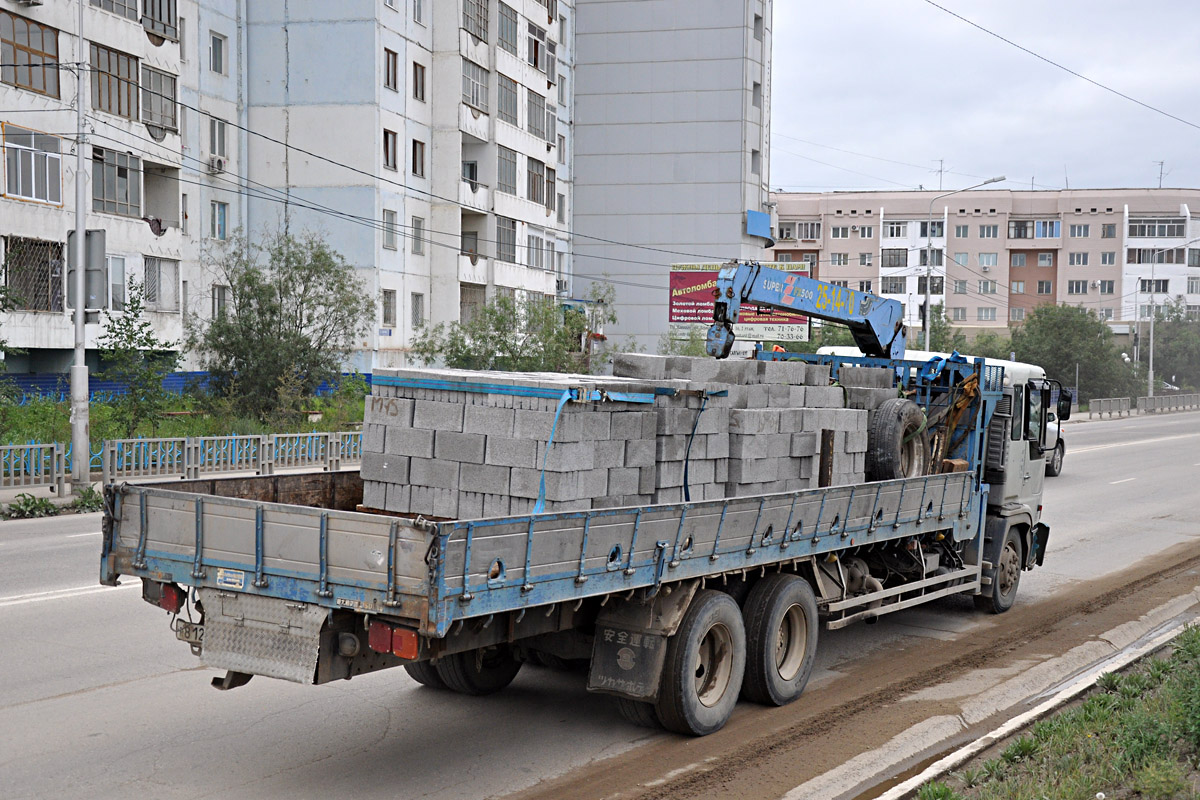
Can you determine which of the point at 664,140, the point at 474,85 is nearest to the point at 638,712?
the point at 474,85

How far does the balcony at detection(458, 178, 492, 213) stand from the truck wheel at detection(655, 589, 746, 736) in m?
35.7

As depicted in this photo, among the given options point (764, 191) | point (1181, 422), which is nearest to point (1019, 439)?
point (1181, 422)

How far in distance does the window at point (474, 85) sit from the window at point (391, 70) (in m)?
3.16

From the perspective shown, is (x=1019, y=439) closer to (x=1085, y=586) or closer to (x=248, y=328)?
(x=1085, y=586)

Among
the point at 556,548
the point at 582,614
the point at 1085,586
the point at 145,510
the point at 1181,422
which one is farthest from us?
the point at 1181,422

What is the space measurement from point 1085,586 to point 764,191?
5264 centimetres

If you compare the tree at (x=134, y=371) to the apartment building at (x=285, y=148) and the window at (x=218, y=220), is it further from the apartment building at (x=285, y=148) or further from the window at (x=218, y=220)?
the window at (x=218, y=220)

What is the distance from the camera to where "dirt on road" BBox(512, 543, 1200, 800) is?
6.70 metres

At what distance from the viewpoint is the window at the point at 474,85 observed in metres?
41.5

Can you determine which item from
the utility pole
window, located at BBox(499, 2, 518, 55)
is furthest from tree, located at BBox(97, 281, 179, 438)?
window, located at BBox(499, 2, 518, 55)

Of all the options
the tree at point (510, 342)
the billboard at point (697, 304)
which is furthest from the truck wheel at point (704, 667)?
the billboard at point (697, 304)

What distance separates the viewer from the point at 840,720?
8148mm

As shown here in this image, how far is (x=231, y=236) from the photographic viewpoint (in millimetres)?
36750

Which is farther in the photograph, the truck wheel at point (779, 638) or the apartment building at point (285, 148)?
the apartment building at point (285, 148)
